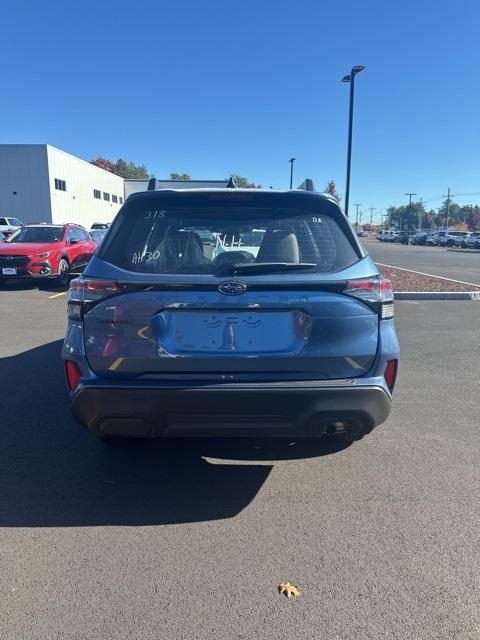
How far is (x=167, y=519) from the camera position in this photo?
2887 mm

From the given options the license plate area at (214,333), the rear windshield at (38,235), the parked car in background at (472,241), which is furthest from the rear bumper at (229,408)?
the parked car in background at (472,241)

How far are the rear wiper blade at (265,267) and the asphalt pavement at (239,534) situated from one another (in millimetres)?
1456

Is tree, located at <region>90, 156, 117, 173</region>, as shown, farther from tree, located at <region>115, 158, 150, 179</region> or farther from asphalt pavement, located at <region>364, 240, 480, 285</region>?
asphalt pavement, located at <region>364, 240, 480, 285</region>

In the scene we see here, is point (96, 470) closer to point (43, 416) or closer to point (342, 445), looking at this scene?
point (43, 416)

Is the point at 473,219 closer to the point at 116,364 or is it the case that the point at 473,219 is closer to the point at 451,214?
the point at 451,214

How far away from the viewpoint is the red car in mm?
12156

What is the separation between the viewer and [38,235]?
1352 cm

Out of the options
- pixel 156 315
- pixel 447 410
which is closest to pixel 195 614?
pixel 156 315

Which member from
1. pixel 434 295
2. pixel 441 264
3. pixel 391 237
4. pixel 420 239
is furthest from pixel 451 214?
pixel 434 295

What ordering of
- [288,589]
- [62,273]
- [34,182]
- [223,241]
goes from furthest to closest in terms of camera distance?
[34,182] < [62,273] < [223,241] < [288,589]

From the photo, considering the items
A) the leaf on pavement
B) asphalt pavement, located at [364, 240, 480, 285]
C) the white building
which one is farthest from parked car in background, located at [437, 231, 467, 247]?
the leaf on pavement

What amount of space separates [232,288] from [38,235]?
12.4 m

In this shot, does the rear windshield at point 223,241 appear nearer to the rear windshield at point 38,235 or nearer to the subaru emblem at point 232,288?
the subaru emblem at point 232,288

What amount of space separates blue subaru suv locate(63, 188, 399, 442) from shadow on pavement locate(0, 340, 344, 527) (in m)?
0.53
